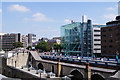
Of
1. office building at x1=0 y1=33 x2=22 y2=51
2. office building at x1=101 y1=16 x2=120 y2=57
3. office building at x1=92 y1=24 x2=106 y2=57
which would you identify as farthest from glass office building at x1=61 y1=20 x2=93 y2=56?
office building at x1=0 y1=33 x2=22 y2=51

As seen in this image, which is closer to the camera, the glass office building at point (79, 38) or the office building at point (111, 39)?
the office building at point (111, 39)

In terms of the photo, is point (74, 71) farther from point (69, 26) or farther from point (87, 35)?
point (69, 26)

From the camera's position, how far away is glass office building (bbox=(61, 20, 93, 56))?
9131 centimetres

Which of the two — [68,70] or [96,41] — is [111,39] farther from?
[68,70]

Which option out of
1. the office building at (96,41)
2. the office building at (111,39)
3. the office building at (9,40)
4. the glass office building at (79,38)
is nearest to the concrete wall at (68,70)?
the office building at (111,39)

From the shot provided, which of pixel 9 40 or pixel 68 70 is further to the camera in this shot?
pixel 9 40

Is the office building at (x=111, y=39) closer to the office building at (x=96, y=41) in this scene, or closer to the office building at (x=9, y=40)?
the office building at (x=96, y=41)

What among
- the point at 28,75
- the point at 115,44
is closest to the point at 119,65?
the point at 28,75

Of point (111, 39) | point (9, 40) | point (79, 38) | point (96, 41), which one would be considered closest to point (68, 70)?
point (111, 39)

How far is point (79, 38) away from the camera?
94.1 m

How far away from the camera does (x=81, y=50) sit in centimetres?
9294

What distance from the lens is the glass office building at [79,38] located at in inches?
3595

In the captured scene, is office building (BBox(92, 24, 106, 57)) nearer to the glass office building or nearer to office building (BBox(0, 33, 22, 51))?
the glass office building

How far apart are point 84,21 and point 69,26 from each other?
12842mm
